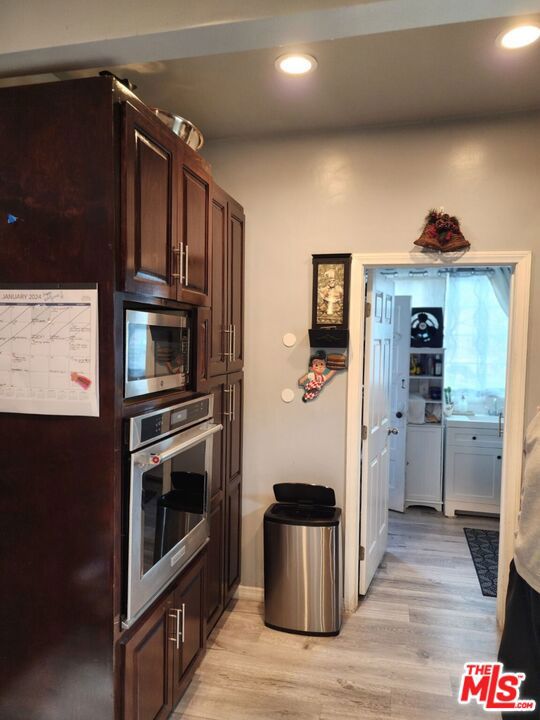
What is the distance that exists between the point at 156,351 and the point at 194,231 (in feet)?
1.95

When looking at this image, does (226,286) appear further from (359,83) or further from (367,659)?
(367,659)

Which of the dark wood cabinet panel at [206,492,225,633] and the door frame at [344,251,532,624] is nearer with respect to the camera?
the dark wood cabinet panel at [206,492,225,633]

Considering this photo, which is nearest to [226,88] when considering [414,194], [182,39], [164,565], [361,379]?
[182,39]

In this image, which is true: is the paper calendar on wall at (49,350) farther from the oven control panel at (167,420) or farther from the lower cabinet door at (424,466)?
the lower cabinet door at (424,466)

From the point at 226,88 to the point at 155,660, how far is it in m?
2.47

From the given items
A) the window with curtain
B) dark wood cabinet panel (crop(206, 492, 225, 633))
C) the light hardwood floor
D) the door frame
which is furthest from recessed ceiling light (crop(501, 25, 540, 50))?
the window with curtain

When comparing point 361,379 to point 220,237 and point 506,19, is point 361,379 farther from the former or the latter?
point 506,19

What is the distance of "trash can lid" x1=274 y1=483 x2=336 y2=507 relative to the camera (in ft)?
8.83

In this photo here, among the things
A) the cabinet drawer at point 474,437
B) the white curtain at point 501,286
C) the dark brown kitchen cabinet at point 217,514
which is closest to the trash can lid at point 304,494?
the dark brown kitchen cabinet at point 217,514

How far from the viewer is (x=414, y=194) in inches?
103

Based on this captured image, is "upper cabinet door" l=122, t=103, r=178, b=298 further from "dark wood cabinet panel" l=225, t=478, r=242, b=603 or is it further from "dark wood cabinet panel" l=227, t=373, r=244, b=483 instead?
"dark wood cabinet panel" l=225, t=478, r=242, b=603

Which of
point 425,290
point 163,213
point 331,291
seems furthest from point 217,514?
point 425,290

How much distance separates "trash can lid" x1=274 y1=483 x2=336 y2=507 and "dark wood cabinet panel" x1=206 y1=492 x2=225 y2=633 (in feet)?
1.26

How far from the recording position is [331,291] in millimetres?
2723
